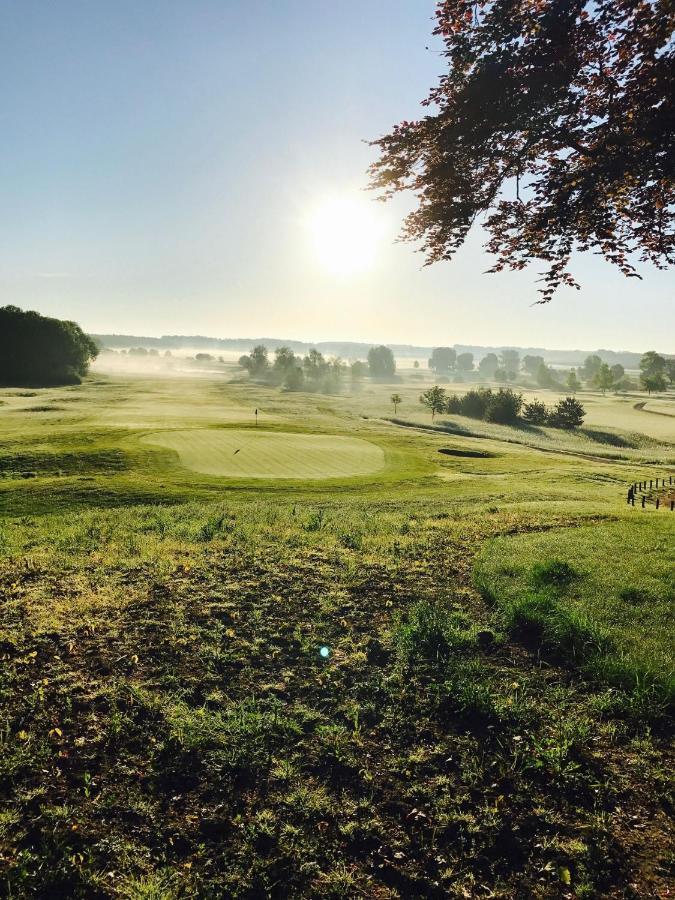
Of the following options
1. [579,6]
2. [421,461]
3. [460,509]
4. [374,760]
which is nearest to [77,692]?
[374,760]

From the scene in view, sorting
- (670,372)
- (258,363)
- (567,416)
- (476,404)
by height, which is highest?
(670,372)

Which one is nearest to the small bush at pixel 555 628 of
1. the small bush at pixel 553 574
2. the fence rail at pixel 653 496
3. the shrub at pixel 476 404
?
the small bush at pixel 553 574

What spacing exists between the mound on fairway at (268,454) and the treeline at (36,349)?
2982 inches

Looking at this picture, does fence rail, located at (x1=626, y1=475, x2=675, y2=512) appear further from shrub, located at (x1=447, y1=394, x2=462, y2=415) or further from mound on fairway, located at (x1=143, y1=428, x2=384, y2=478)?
shrub, located at (x1=447, y1=394, x2=462, y2=415)

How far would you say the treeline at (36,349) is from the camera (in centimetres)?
9538

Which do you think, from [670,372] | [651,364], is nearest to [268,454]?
[651,364]

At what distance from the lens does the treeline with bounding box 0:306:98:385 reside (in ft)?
313

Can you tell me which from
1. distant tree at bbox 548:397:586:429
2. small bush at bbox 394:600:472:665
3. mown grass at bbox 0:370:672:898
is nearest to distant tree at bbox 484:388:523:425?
distant tree at bbox 548:397:586:429

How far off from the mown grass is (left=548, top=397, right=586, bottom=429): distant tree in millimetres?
75235

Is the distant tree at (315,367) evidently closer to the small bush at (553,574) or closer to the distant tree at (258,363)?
the distant tree at (258,363)

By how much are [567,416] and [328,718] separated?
8722cm

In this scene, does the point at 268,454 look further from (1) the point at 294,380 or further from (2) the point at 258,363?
(2) the point at 258,363

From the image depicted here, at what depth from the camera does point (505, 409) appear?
90375 millimetres

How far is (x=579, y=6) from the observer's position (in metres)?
7.95
